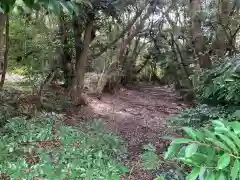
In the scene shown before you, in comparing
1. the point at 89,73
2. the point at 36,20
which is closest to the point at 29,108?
the point at 36,20

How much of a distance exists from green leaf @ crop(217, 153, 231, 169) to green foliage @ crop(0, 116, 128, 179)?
6.27ft

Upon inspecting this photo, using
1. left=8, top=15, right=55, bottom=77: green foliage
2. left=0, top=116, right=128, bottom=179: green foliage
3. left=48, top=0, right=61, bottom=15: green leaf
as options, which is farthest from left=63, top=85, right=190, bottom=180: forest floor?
left=48, top=0, right=61, bottom=15: green leaf

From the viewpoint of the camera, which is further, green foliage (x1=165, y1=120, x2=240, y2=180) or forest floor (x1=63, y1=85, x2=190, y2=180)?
forest floor (x1=63, y1=85, x2=190, y2=180)

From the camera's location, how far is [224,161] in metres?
0.92

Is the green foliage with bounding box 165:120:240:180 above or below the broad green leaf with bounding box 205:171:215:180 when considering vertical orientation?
above

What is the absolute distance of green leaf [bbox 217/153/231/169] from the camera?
3.01ft

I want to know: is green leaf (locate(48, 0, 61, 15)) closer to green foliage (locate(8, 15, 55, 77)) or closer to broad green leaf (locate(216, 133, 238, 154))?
broad green leaf (locate(216, 133, 238, 154))

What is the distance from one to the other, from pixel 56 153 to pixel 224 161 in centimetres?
248

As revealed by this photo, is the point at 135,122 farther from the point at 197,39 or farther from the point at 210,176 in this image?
the point at 210,176

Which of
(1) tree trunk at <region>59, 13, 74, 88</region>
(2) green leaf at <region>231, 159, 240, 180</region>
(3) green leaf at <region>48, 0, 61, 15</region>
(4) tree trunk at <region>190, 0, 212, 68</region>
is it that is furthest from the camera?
(1) tree trunk at <region>59, 13, 74, 88</region>

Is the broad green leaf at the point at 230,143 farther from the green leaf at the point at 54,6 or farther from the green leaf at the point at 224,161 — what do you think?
the green leaf at the point at 54,6

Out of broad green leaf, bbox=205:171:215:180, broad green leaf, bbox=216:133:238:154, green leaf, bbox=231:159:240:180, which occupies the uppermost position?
broad green leaf, bbox=216:133:238:154

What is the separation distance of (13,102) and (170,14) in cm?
803

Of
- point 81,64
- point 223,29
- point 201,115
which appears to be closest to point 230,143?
point 201,115
